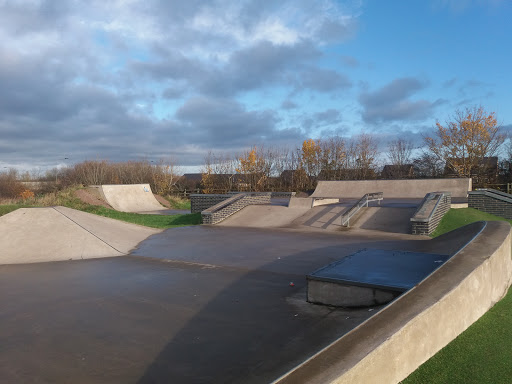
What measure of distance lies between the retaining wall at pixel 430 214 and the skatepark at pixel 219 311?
0.37 metres

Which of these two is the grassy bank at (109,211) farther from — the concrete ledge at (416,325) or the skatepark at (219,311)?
the concrete ledge at (416,325)

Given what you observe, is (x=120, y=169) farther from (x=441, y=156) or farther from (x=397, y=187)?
(x=441, y=156)

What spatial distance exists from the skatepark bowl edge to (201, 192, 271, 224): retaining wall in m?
6.87

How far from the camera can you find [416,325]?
3.47 m

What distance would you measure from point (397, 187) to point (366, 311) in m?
17.0

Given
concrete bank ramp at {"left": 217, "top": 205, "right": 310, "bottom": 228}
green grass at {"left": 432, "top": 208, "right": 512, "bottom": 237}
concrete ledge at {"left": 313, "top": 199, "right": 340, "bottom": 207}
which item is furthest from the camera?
concrete ledge at {"left": 313, "top": 199, "right": 340, "bottom": 207}

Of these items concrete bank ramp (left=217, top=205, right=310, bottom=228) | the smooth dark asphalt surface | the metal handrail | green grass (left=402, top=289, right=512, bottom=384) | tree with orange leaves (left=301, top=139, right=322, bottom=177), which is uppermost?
tree with orange leaves (left=301, top=139, right=322, bottom=177)

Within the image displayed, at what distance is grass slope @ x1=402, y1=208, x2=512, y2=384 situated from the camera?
3260 millimetres

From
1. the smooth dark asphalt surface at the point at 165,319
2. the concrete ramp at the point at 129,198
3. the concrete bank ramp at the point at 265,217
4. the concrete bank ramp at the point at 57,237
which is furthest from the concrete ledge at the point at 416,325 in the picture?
the concrete ramp at the point at 129,198

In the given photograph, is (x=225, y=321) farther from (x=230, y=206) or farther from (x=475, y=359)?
(x=230, y=206)

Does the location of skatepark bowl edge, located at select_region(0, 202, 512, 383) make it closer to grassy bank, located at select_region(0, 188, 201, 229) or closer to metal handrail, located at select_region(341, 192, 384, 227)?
metal handrail, located at select_region(341, 192, 384, 227)

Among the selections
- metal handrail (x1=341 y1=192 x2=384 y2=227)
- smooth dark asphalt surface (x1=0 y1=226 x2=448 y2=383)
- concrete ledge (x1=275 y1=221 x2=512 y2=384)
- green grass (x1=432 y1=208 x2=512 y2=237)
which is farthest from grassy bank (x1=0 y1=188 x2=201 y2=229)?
concrete ledge (x1=275 y1=221 x2=512 y2=384)

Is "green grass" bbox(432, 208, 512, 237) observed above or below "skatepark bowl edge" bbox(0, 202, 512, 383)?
above

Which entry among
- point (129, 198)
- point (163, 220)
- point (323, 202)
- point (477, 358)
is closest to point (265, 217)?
point (323, 202)
